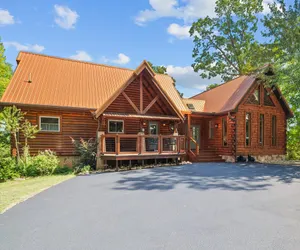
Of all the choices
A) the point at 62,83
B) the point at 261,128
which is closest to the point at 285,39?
the point at 261,128

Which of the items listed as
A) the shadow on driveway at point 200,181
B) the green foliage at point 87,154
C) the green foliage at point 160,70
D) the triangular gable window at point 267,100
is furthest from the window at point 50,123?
the green foliage at point 160,70

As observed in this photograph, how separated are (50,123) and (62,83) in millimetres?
3052

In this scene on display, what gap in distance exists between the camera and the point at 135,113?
14734 millimetres

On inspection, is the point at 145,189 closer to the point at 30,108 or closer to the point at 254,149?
the point at 30,108

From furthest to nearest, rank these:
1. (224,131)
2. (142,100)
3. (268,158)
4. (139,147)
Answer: (268,158), (224,131), (142,100), (139,147)

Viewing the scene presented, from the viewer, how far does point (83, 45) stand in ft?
55.1

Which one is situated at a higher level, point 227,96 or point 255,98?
point 227,96

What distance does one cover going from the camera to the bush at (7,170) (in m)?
10.3

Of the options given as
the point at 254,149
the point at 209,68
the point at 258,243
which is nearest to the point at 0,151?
the point at 258,243

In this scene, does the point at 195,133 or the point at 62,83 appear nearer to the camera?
the point at 62,83

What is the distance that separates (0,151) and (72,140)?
3.38m

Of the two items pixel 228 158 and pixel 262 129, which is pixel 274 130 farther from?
pixel 228 158

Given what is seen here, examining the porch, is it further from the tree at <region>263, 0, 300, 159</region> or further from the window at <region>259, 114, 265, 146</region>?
the tree at <region>263, 0, 300, 159</region>

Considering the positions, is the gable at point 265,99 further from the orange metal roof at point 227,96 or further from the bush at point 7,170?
the bush at point 7,170
